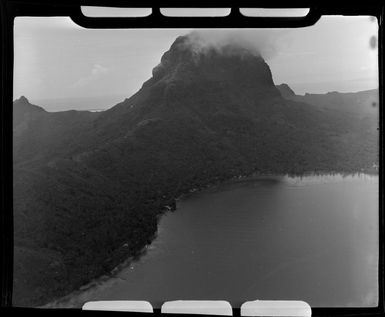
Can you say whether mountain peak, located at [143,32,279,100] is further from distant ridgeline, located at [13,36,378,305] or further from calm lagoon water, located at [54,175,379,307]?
calm lagoon water, located at [54,175,379,307]

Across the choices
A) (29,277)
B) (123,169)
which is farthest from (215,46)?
(29,277)

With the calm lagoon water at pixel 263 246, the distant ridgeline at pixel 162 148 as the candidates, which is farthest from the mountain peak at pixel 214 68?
the calm lagoon water at pixel 263 246

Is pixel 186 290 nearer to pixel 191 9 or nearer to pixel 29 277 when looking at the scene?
pixel 29 277

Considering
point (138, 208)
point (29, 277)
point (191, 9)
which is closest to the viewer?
point (191, 9)

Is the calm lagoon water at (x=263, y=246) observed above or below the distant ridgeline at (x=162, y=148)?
below

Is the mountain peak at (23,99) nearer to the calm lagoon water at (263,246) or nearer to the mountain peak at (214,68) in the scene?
the mountain peak at (214,68)

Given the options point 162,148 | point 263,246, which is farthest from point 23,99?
point 263,246
